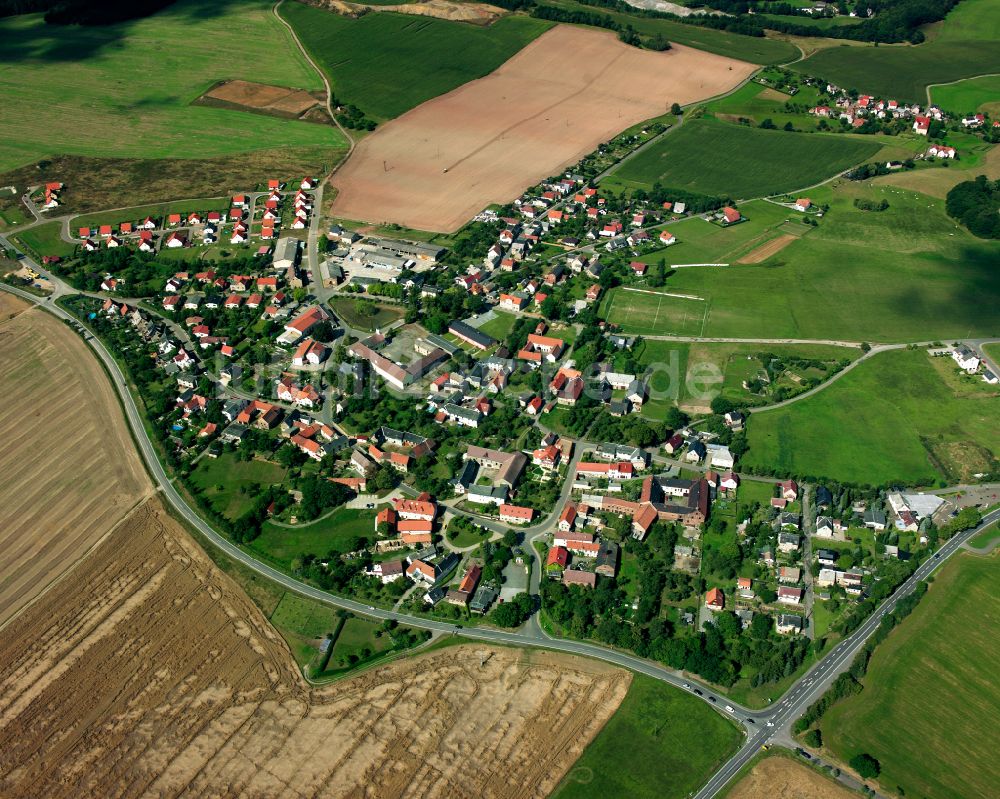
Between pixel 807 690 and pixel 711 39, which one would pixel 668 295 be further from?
pixel 711 39

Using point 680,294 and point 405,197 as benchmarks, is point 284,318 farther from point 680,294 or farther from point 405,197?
point 680,294

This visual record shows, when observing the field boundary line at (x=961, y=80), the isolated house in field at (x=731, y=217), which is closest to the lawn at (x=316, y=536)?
the isolated house in field at (x=731, y=217)

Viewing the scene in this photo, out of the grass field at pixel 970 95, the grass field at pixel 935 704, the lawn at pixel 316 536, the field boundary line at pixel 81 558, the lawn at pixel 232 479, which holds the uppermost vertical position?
the field boundary line at pixel 81 558

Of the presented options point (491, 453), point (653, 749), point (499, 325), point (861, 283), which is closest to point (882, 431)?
point (861, 283)

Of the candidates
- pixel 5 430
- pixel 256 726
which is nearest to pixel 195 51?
pixel 5 430

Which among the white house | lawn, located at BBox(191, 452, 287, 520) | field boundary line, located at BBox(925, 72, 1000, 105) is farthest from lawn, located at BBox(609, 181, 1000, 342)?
field boundary line, located at BBox(925, 72, 1000, 105)

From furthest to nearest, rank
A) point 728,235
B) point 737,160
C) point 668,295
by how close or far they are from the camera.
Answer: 1. point 737,160
2. point 728,235
3. point 668,295

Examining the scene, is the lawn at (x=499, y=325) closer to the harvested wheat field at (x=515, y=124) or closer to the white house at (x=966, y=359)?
the harvested wheat field at (x=515, y=124)
